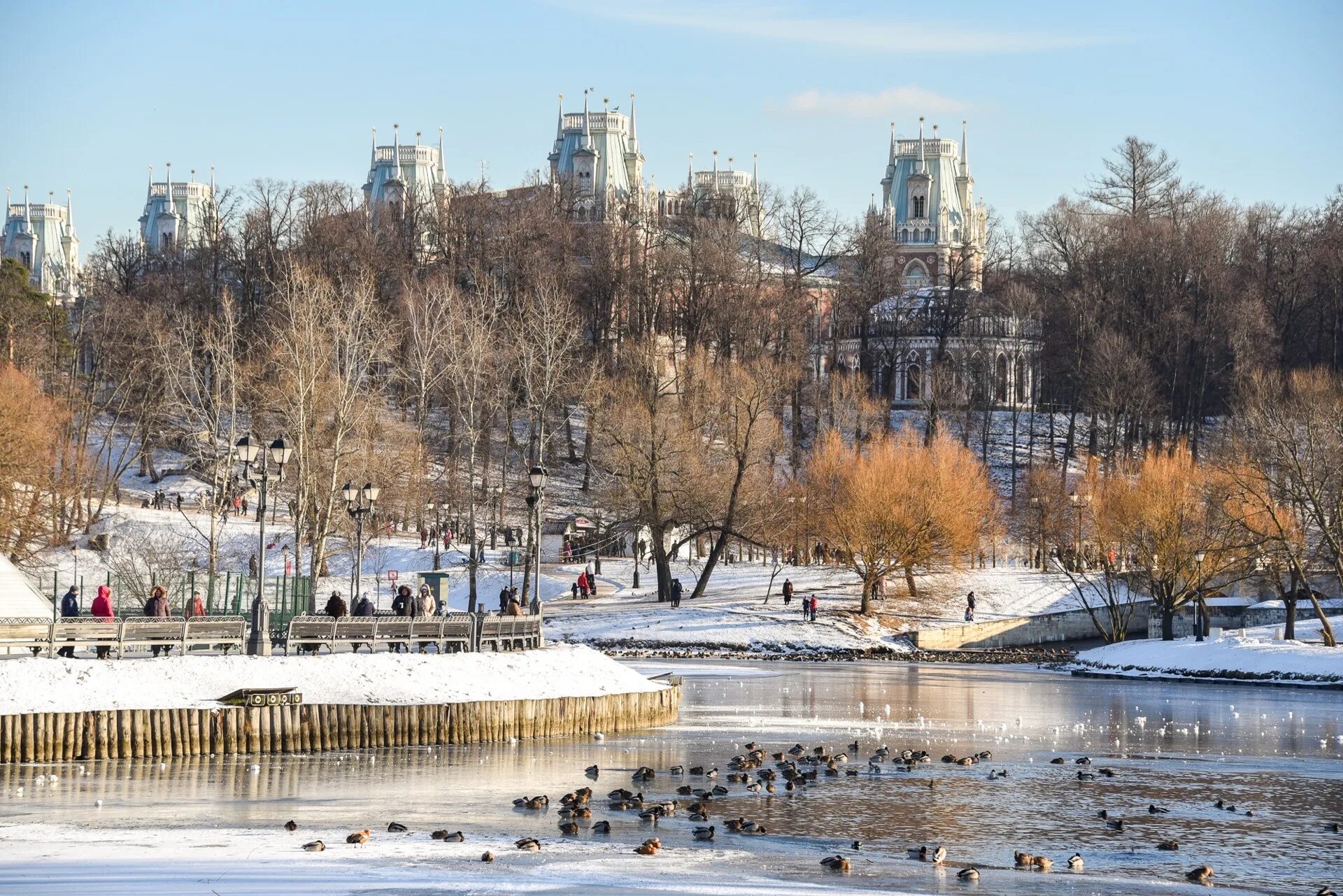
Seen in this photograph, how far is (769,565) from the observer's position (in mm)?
66500

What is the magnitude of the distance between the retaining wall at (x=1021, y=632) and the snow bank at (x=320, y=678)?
87.8 ft

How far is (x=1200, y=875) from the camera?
16422 millimetres

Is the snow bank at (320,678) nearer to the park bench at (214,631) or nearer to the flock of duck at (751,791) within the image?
the park bench at (214,631)

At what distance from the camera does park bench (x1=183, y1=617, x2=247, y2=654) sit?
26.1 metres

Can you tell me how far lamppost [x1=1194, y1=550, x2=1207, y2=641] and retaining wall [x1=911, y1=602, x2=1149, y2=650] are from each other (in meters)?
7.49

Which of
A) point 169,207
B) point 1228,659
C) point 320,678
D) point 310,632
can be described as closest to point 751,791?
point 320,678

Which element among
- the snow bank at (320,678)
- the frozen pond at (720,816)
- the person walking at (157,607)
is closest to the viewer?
the frozen pond at (720,816)

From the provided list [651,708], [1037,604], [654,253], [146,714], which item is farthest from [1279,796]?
[654,253]

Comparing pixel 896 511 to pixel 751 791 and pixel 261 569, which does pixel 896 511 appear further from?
pixel 751 791

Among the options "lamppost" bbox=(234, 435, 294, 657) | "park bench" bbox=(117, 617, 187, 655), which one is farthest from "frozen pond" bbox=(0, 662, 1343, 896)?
"lamppost" bbox=(234, 435, 294, 657)

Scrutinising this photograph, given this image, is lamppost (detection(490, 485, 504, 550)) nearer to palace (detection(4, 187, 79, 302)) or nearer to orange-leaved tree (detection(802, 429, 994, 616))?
orange-leaved tree (detection(802, 429, 994, 616))

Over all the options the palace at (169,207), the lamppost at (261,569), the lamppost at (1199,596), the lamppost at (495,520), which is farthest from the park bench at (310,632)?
the palace at (169,207)

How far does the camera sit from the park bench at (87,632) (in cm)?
2455

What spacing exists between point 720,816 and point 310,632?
10.2 m
